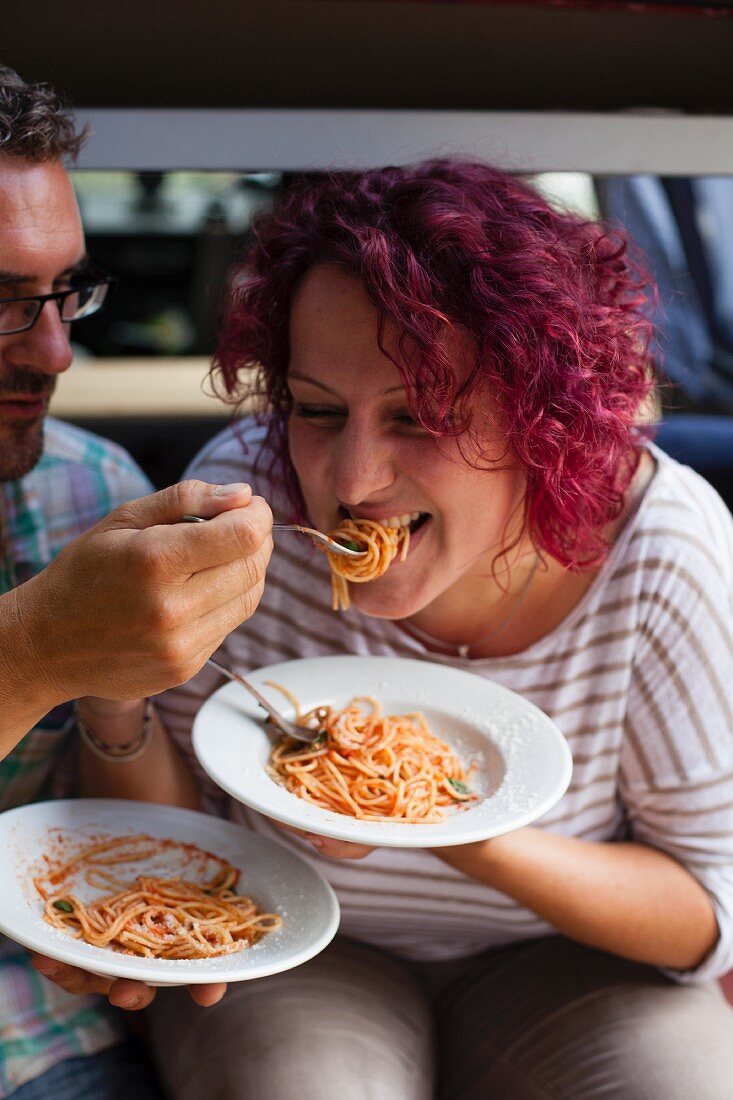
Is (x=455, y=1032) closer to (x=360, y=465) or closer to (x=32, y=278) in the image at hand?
(x=360, y=465)

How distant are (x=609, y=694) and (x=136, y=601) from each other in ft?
3.00

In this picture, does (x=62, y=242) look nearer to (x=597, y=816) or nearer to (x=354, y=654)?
(x=354, y=654)

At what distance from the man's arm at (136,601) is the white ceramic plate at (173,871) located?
261 mm

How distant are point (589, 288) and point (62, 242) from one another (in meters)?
0.82

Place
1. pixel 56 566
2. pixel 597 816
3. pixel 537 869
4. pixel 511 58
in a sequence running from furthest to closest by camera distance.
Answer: pixel 597 816
pixel 537 869
pixel 511 58
pixel 56 566

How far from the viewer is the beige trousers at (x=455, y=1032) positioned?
159 centimetres

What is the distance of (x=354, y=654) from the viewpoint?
188 centimetres

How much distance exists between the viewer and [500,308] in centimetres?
147

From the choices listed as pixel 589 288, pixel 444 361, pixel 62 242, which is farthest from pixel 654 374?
pixel 62 242

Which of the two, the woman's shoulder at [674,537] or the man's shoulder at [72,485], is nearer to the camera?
the woman's shoulder at [674,537]

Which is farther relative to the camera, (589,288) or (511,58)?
(589,288)

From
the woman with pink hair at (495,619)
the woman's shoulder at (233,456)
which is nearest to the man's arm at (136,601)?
the woman with pink hair at (495,619)

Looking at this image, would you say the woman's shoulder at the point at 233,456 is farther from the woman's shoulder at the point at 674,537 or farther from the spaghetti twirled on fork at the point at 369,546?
the woman's shoulder at the point at 674,537

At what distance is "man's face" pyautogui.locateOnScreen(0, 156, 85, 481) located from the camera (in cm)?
158
